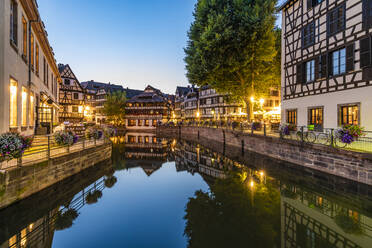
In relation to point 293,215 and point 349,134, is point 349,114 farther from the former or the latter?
point 293,215

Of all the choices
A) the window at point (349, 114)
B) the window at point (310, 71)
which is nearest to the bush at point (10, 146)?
the window at point (349, 114)

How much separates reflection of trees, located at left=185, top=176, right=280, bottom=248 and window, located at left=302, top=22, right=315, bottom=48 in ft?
Answer: 43.4

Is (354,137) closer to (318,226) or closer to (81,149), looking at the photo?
(318,226)

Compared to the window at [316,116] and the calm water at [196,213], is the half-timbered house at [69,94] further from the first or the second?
the window at [316,116]

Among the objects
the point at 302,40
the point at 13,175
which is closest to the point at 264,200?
the point at 13,175

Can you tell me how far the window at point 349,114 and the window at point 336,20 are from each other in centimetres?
522

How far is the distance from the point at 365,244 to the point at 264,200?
326 cm

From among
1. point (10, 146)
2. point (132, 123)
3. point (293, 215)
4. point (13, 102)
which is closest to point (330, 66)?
point (293, 215)

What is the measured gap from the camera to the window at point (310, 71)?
54.1 feet

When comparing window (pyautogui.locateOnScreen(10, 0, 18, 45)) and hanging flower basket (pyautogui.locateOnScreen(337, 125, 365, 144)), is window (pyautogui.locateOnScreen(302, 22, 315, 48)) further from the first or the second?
window (pyautogui.locateOnScreen(10, 0, 18, 45))

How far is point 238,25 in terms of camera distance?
2117cm

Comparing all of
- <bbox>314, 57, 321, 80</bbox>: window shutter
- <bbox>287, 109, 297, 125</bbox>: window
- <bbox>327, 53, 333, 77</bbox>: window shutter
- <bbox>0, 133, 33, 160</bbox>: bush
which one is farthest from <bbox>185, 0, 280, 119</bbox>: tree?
<bbox>0, 133, 33, 160</bbox>: bush

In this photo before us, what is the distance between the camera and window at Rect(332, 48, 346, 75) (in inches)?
545

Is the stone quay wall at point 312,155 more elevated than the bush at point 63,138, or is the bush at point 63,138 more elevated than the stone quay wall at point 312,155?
the bush at point 63,138
